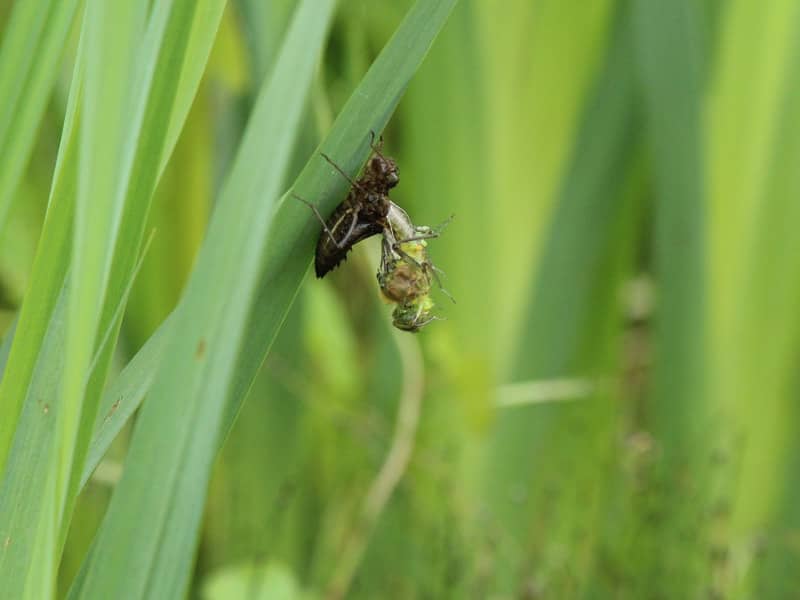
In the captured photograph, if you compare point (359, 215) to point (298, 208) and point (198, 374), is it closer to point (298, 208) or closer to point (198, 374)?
point (298, 208)

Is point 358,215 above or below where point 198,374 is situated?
above

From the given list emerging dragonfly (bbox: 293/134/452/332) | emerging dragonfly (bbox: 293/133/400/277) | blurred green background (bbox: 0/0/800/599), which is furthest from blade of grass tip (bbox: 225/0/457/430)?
blurred green background (bbox: 0/0/800/599)

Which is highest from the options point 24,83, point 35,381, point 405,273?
point 24,83

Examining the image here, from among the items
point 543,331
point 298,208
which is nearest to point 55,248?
point 298,208

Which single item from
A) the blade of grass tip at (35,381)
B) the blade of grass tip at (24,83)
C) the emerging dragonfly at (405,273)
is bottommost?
the blade of grass tip at (35,381)

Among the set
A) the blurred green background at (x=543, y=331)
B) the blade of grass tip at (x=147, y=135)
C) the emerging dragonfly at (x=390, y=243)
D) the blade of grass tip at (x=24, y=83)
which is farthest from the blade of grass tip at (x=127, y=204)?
the blurred green background at (x=543, y=331)

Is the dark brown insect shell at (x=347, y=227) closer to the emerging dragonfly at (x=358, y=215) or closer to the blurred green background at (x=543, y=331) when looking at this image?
the emerging dragonfly at (x=358, y=215)
